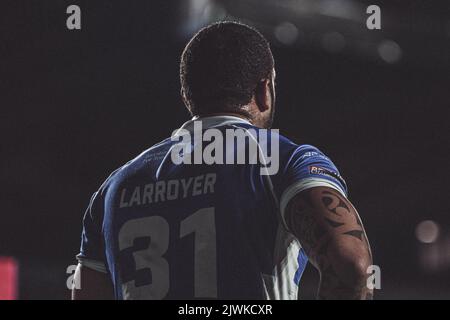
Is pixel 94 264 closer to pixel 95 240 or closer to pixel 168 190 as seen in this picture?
pixel 95 240

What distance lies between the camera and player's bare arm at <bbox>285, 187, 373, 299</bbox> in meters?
1.76

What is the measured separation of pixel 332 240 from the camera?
1.81 meters

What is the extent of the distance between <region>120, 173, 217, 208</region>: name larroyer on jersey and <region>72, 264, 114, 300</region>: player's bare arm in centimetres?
31

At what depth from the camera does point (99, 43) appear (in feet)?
28.0

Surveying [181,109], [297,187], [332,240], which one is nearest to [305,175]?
[297,187]

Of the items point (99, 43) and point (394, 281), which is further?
point (394, 281)

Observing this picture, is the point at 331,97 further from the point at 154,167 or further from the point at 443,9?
the point at 154,167

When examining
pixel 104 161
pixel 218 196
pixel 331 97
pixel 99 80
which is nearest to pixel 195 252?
pixel 218 196

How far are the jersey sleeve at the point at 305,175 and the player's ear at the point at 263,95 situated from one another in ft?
1.08

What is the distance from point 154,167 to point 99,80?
7.70 metres

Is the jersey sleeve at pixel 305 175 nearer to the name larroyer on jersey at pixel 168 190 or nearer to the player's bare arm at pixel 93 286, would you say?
the name larroyer on jersey at pixel 168 190

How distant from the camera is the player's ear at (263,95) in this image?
88.7 inches

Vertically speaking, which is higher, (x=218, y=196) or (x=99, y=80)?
(x=99, y=80)

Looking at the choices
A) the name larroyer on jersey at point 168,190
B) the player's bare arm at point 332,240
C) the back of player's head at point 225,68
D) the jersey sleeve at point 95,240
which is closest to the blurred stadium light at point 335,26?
the back of player's head at point 225,68
